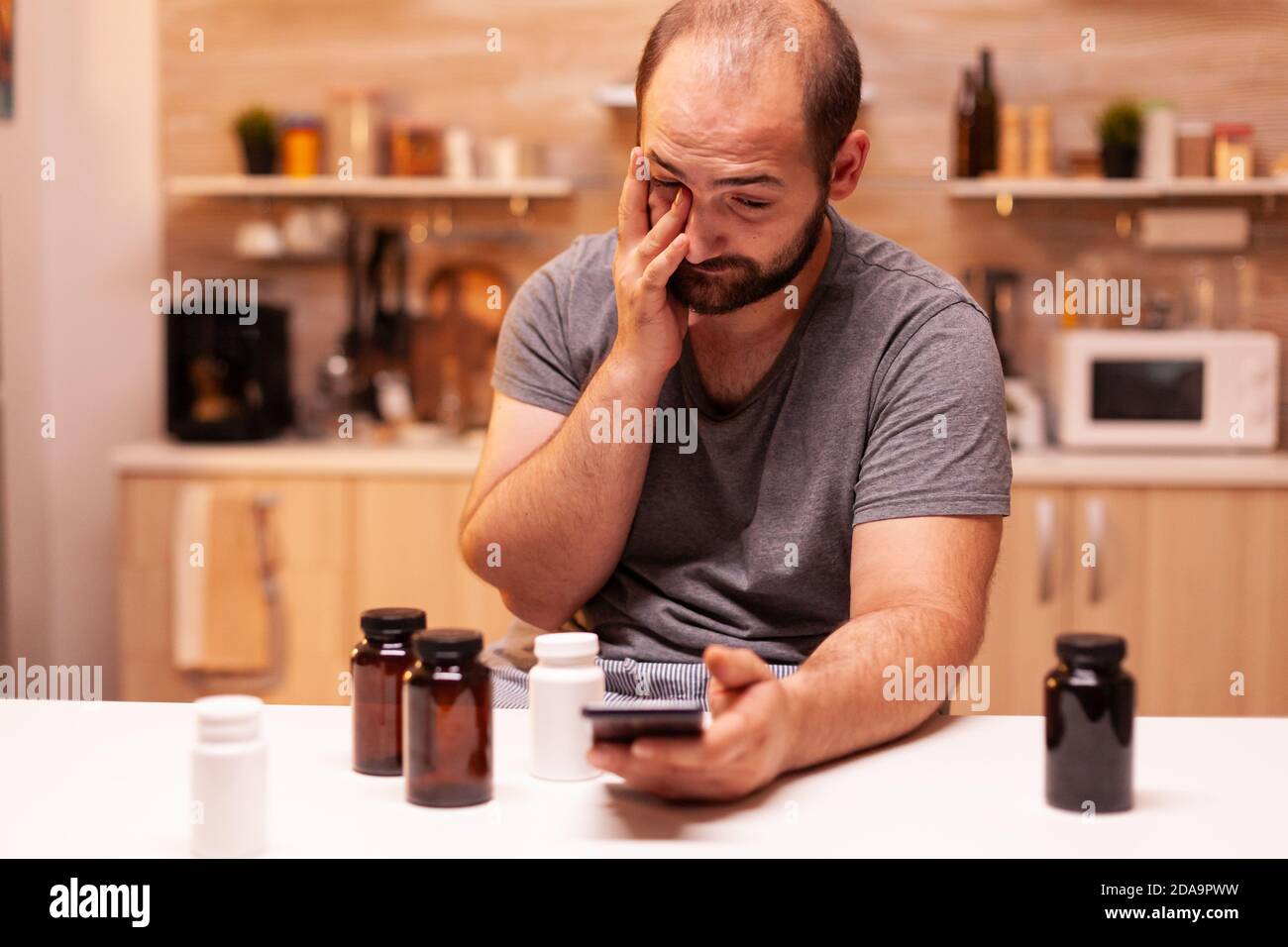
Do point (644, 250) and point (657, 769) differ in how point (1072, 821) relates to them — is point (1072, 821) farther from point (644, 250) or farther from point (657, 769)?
point (644, 250)

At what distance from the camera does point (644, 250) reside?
5.01ft

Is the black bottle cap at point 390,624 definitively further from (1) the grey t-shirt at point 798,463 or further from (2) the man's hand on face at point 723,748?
(1) the grey t-shirt at point 798,463

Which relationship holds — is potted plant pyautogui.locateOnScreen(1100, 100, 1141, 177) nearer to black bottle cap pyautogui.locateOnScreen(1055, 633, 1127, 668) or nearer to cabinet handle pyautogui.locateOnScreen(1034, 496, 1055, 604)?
cabinet handle pyautogui.locateOnScreen(1034, 496, 1055, 604)

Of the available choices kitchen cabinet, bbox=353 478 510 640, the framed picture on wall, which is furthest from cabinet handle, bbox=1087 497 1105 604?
the framed picture on wall

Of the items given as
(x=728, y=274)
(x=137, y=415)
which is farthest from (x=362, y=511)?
(x=728, y=274)

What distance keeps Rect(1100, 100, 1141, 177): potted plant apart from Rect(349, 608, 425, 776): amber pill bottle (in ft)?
9.31

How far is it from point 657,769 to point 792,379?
2.18 ft

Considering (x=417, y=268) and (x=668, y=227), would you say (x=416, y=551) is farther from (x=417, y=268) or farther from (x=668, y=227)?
(x=668, y=227)

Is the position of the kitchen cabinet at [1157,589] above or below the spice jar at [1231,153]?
below

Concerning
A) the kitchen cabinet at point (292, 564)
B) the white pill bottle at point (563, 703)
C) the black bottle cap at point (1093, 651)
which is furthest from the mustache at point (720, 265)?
the kitchen cabinet at point (292, 564)

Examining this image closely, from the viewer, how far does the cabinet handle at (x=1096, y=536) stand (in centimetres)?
315

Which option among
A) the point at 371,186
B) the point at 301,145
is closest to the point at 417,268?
the point at 371,186

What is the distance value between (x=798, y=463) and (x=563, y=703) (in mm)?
532

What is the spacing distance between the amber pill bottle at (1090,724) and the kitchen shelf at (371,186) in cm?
272
